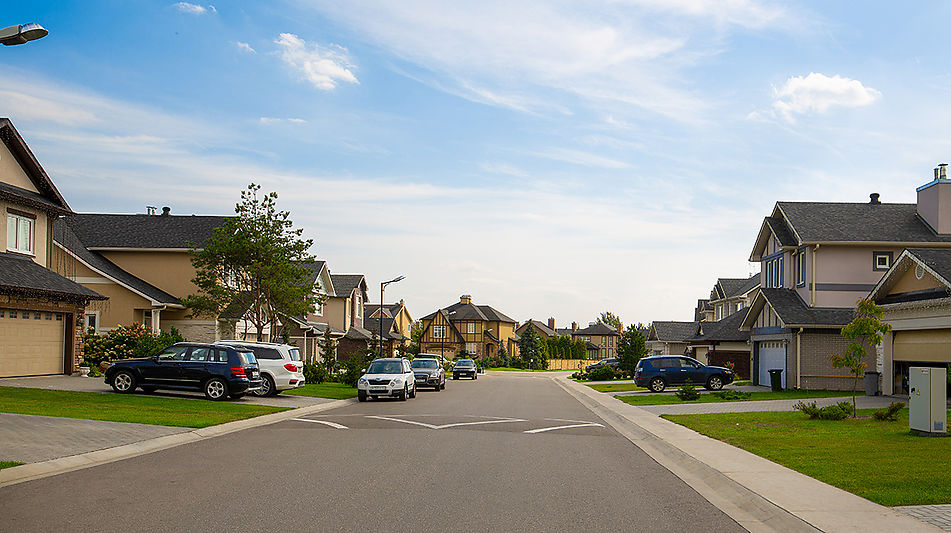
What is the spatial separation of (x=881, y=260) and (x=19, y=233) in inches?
1409

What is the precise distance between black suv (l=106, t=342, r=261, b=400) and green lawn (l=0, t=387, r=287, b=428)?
0.61m

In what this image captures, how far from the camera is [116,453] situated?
13.7 metres

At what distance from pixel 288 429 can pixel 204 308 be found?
20.2 m

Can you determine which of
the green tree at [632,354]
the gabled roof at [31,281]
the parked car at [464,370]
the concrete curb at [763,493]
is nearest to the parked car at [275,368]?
Result: the gabled roof at [31,281]

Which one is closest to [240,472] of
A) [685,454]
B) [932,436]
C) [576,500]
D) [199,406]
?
[576,500]

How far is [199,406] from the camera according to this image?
22.6 meters

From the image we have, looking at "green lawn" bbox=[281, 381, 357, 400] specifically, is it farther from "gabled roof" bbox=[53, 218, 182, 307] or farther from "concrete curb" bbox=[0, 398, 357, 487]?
"concrete curb" bbox=[0, 398, 357, 487]

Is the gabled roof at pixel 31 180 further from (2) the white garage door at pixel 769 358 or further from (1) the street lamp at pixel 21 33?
(2) the white garage door at pixel 769 358

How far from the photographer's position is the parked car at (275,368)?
28.7 meters

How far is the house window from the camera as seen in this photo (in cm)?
3669

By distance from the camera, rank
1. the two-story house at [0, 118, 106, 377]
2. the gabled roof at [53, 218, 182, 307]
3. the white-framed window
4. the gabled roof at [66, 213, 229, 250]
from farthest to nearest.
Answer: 1. the gabled roof at [66, 213, 229, 250]
2. the gabled roof at [53, 218, 182, 307]
3. the white-framed window
4. the two-story house at [0, 118, 106, 377]

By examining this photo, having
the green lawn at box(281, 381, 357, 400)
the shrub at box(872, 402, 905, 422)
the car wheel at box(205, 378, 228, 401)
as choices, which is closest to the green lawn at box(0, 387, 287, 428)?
the car wheel at box(205, 378, 228, 401)

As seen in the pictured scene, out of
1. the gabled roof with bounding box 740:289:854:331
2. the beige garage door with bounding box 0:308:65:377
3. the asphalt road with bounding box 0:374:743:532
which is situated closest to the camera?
the asphalt road with bounding box 0:374:743:532

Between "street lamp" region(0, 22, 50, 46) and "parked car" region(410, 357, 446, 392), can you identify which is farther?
"parked car" region(410, 357, 446, 392)
